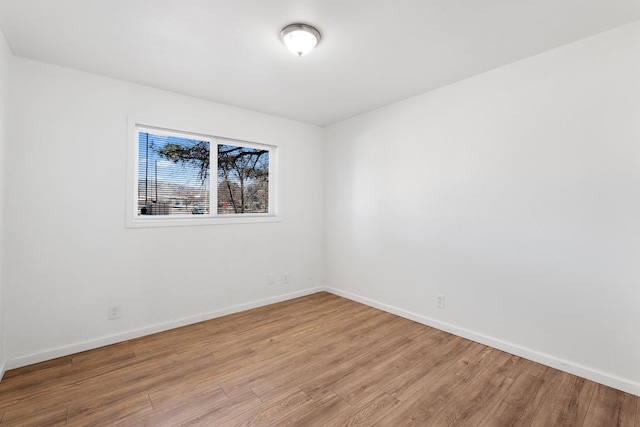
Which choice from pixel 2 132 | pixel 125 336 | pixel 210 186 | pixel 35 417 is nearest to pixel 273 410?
pixel 35 417

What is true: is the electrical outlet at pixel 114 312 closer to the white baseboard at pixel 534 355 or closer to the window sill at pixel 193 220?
the window sill at pixel 193 220

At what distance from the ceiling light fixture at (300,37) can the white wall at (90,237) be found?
5.34 feet

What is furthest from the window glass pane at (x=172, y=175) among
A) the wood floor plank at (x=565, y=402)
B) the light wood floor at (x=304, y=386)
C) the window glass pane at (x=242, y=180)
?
the wood floor plank at (x=565, y=402)

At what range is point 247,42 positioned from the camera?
2.16 metres

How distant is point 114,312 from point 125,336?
265 millimetres

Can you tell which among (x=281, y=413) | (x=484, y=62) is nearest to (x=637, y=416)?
(x=281, y=413)

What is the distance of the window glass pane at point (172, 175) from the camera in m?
3.01

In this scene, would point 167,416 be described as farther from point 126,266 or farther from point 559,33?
point 559,33

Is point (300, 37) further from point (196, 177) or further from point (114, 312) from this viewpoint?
point (114, 312)

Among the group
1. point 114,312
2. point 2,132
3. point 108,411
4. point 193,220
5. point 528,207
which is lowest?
point 108,411

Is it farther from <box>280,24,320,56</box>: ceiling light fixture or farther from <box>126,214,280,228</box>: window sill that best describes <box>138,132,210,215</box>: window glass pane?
<box>280,24,320,56</box>: ceiling light fixture

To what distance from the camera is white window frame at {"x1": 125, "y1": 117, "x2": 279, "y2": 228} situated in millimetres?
2807

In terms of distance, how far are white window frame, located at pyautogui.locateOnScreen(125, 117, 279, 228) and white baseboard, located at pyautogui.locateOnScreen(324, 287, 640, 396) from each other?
2.11m

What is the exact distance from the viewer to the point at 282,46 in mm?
2223
